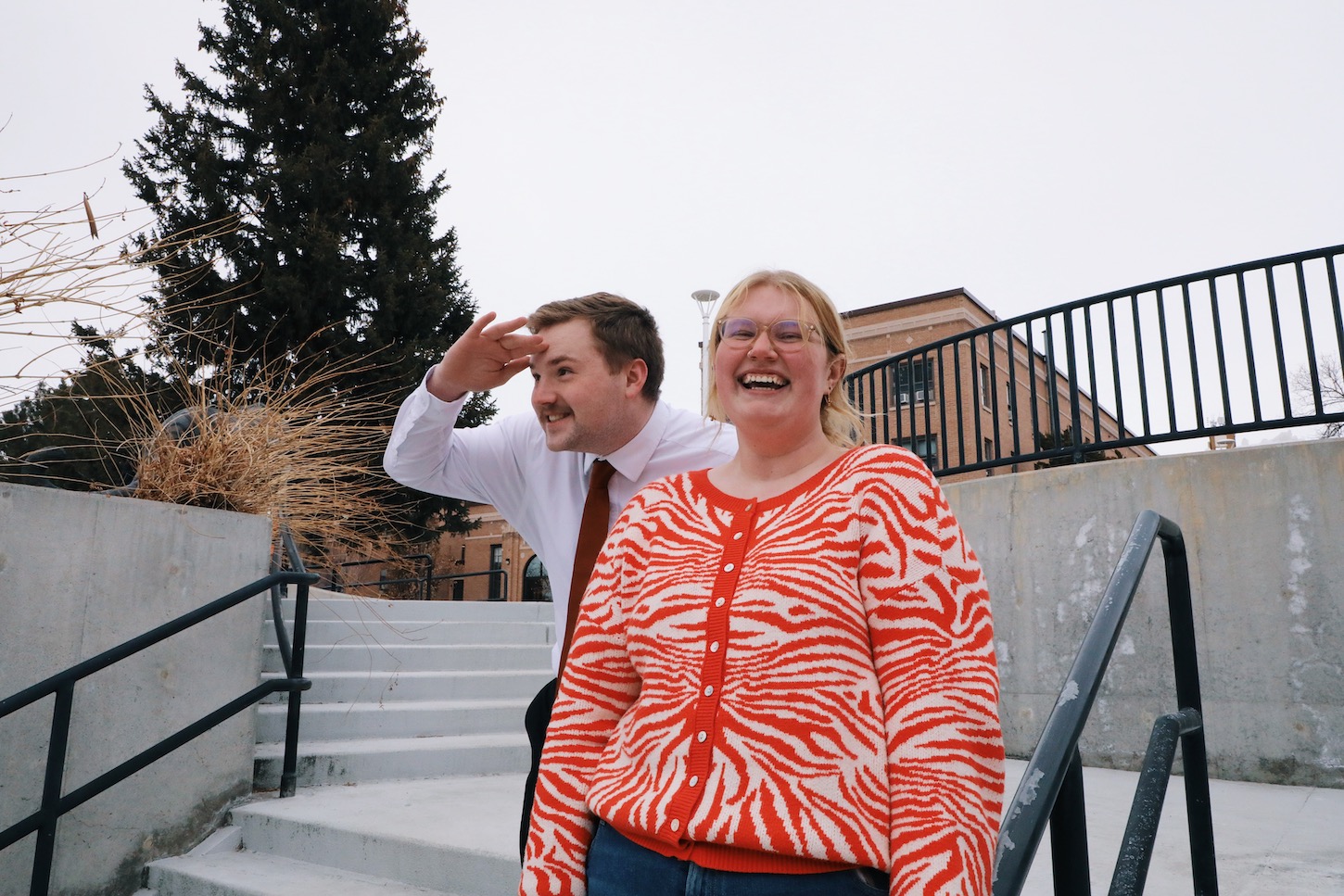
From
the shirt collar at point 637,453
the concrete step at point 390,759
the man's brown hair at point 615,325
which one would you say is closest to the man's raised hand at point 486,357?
the man's brown hair at point 615,325

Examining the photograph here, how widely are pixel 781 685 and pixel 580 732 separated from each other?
15.0 inches

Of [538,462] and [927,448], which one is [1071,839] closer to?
[538,462]

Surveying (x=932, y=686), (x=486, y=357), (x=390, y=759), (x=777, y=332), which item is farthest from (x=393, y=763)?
(x=932, y=686)

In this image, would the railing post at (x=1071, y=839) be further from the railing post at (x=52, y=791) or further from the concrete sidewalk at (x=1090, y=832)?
the railing post at (x=52, y=791)

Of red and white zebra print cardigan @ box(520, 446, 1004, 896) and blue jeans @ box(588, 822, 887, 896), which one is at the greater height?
red and white zebra print cardigan @ box(520, 446, 1004, 896)

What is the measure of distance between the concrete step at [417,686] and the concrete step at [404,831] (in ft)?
2.39

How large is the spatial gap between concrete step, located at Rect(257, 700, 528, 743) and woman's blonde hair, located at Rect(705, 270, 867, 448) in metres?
3.84

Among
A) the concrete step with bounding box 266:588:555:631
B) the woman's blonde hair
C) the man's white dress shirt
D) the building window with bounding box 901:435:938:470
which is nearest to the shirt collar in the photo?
the man's white dress shirt

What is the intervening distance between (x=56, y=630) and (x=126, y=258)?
1.67m

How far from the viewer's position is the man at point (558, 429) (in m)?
1.95

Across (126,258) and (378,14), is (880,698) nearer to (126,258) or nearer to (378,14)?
(126,258)

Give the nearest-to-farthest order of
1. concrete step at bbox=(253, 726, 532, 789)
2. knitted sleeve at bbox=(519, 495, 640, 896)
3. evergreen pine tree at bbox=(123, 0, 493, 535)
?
knitted sleeve at bbox=(519, 495, 640, 896) < concrete step at bbox=(253, 726, 532, 789) < evergreen pine tree at bbox=(123, 0, 493, 535)

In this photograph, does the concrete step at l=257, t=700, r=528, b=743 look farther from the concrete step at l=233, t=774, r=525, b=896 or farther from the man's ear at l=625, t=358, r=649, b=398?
the man's ear at l=625, t=358, r=649, b=398

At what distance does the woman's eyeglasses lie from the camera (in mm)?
1400
